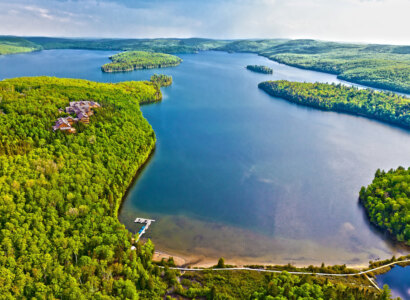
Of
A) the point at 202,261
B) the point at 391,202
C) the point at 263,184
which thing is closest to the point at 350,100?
the point at 391,202

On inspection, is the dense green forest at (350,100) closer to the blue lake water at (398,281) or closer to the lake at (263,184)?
the lake at (263,184)

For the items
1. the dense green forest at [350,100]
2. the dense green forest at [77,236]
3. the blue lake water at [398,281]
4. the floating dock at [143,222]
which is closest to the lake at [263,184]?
the floating dock at [143,222]

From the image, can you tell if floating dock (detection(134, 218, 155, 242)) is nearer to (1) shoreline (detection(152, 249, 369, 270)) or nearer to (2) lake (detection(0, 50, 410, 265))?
(2) lake (detection(0, 50, 410, 265))

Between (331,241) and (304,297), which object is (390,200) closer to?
(331,241)

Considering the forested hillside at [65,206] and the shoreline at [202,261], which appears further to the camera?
the shoreline at [202,261]

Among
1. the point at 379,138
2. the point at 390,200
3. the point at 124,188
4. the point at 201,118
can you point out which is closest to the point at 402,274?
the point at 390,200

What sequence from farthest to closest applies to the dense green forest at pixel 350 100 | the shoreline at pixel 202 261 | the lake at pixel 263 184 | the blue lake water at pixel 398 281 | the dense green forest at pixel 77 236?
the dense green forest at pixel 350 100 < the lake at pixel 263 184 < the shoreline at pixel 202 261 < the blue lake water at pixel 398 281 < the dense green forest at pixel 77 236

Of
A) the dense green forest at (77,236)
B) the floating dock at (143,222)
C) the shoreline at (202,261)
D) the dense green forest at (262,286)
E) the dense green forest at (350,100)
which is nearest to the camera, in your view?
the dense green forest at (77,236)
